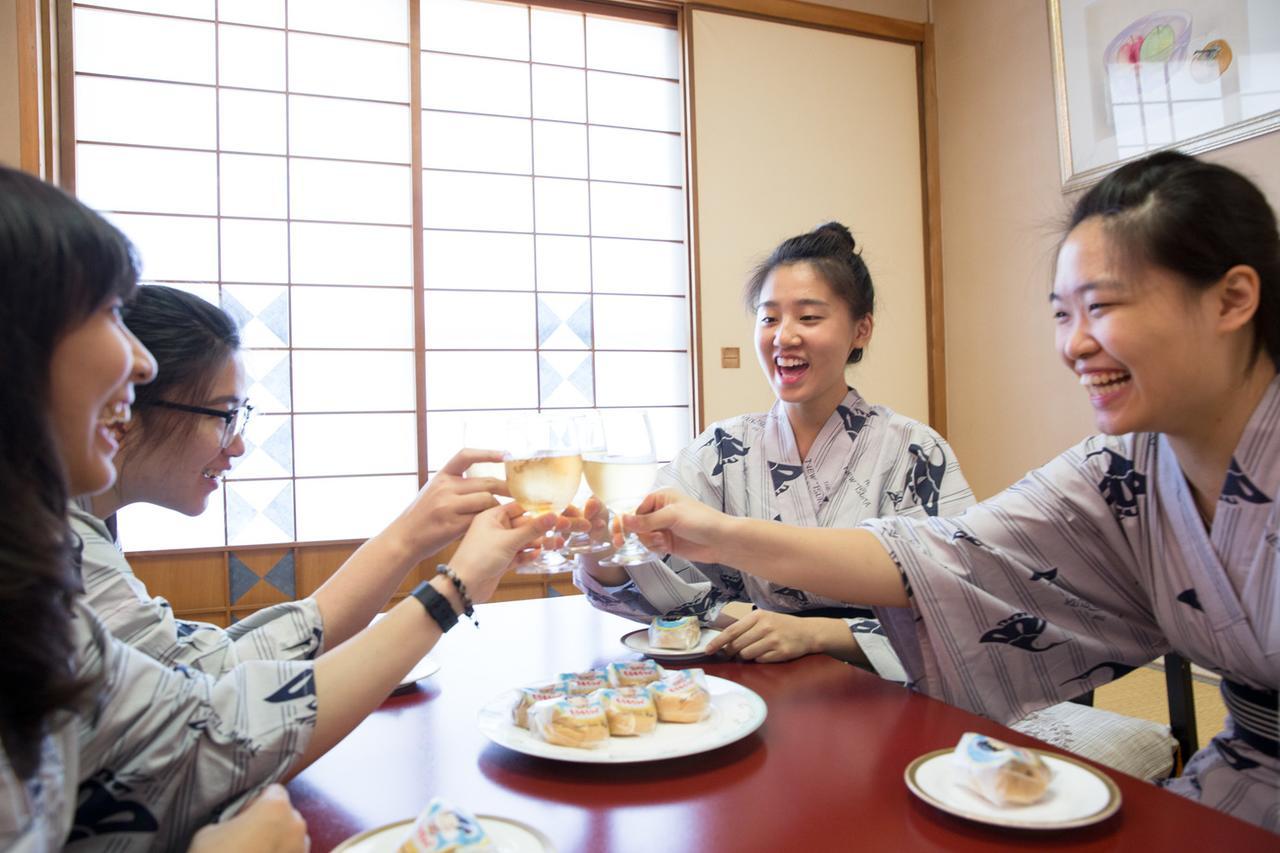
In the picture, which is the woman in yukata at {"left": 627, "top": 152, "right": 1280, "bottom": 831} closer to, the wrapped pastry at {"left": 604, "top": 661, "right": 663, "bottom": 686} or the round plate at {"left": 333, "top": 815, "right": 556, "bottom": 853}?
the wrapped pastry at {"left": 604, "top": 661, "right": 663, "bottom": 686}

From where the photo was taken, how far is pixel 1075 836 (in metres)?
0.75

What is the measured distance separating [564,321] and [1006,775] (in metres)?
3.76

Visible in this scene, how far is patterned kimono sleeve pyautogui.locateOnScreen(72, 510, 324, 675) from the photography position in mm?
1009

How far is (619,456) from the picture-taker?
1158 mm

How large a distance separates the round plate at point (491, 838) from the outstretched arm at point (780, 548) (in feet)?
1.97

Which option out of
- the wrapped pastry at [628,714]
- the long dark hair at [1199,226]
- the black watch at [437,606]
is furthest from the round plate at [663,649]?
the long dark hair at [1199,226]

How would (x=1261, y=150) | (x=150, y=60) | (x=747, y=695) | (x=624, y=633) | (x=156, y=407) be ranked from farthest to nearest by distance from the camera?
1. (x=150, y=60)
2. (x=1261, y=150)
3. (x=624, y=633)
4. (x=156, y=407)
5. (x=747, y=695)

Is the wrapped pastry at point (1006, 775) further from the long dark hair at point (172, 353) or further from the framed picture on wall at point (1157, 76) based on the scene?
the framed picture on wall at point (1157, 76)

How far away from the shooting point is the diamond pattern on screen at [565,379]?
4352 millimetres

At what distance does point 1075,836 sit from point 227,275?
389cm

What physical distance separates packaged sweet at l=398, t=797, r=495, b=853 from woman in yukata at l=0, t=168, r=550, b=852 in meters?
0.11

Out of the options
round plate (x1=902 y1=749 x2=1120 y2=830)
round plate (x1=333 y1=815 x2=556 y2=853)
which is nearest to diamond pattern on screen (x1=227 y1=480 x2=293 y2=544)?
round plate (x1=333 y1=815 x2=556 y2=853)

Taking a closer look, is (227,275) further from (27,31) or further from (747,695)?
(747,695)

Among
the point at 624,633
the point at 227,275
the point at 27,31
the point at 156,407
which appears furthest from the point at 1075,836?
the point at 27,31
